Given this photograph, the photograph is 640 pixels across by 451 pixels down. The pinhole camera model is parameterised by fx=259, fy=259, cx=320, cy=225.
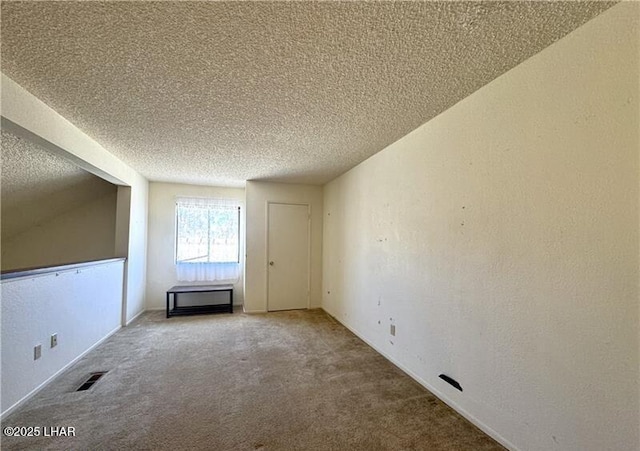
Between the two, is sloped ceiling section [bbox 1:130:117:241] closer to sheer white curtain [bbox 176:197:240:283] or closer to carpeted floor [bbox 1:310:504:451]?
sheer white curtain [bbox 176:197:240:283]

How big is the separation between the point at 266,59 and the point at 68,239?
4778mm

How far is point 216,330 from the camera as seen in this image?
143 inches

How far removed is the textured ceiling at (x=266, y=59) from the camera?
1.18m

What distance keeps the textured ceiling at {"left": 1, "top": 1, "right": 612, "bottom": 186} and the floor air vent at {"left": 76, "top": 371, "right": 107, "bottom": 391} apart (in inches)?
90.3

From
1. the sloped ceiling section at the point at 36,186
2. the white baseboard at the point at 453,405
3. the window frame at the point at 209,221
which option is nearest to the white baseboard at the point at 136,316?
the window frame at the point at 209,221

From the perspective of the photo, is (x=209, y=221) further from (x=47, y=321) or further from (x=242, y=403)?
(x=242, y=403)

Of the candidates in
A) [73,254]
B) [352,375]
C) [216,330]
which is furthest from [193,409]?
[73,254]

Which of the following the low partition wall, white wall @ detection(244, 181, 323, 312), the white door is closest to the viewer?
the low partition wall

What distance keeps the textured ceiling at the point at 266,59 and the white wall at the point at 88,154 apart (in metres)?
0.09

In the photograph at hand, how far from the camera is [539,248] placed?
1428 millimetres

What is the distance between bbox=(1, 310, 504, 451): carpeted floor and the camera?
1.62 meters

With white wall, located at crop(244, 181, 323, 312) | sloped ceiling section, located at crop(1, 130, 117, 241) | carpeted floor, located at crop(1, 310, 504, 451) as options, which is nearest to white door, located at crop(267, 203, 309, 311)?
white wall, located at crop(244, 181, 323, 312)

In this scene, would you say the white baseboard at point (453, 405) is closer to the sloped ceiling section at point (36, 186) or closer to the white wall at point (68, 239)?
the sloped ceiling section at point (36, 186)

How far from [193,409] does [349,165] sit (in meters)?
3.10
